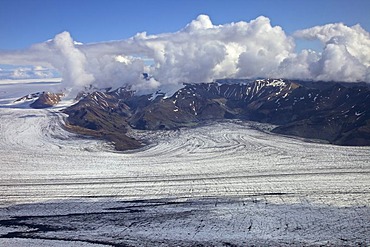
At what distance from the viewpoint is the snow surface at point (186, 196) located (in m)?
20.3

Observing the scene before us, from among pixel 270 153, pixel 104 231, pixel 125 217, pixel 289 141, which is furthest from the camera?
pixel 289 141

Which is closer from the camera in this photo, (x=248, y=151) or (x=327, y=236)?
(x=327, y=236)

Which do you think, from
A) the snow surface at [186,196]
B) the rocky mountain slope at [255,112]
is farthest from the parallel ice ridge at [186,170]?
the rocky mountain slope at [255,112]

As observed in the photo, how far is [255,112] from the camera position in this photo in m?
126

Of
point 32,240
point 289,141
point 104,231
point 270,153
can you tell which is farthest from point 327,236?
point 289,141

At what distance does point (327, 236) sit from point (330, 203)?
24.6 feet

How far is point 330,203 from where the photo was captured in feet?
85.9

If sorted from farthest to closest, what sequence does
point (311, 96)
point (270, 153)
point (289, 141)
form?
point (311, 96) < point (289, 141) < point (270, 153)

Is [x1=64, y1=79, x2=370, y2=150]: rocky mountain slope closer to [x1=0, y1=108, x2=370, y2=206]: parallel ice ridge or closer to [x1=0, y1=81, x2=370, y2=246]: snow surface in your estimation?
[x1=0, y1=108, x2=370, y2=206]: parallel ice ridge

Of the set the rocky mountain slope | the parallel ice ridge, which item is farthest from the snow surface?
the rocky mountain slope

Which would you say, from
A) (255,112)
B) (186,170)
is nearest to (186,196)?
(186,170)

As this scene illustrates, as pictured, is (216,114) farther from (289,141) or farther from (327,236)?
(327,236)

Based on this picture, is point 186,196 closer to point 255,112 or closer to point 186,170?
point 186,170

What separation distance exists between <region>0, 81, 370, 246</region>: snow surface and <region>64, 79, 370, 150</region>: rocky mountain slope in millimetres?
18485
